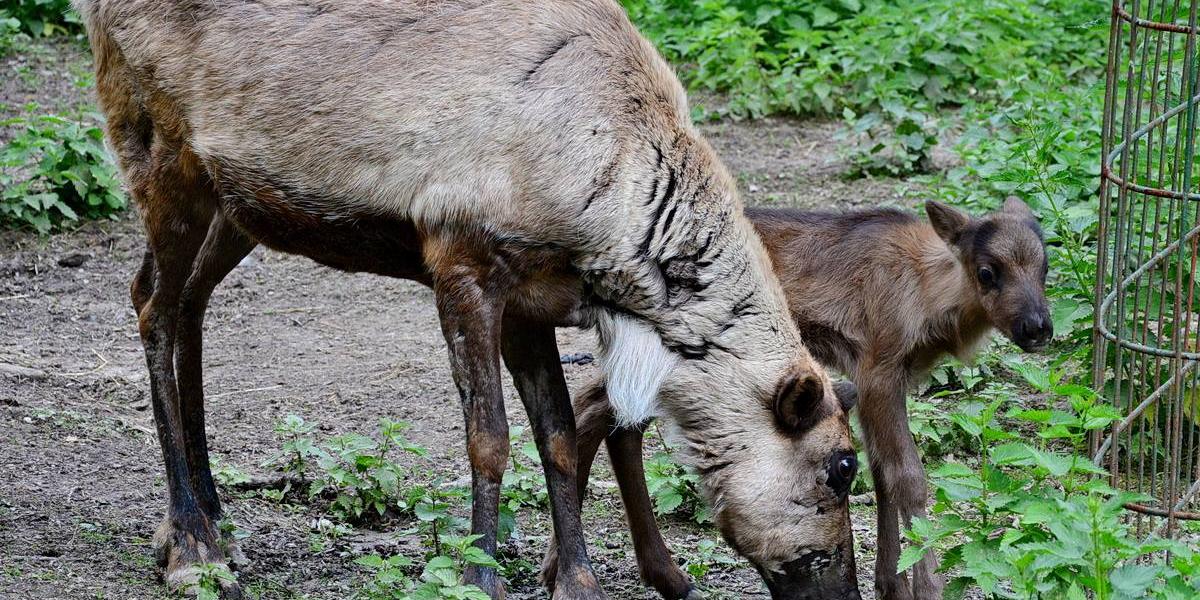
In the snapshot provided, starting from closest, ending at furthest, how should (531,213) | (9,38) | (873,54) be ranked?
(531,213)
(873,54)
(9,38)

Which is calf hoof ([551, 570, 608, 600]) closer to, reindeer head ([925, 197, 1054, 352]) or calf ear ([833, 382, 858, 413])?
calf ear ([833, 382, 858, 413])

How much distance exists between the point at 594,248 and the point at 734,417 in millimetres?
754

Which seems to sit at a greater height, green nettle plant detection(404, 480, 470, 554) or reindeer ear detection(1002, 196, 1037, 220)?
reindeer ear detection(1002, 196, 1037, 220)

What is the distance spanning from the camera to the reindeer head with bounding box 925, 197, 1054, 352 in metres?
5.83

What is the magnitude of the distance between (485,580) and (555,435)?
24.7 inches

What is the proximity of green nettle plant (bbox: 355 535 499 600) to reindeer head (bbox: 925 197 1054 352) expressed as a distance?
2391 mm

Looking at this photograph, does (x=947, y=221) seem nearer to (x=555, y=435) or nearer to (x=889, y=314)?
(x=889, y=314)

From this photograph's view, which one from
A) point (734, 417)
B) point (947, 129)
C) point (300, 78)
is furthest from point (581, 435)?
point (947, 129)

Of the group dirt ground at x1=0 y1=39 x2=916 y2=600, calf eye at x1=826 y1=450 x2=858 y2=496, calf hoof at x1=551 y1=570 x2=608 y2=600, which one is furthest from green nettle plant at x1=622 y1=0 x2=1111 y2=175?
A: calf hoof at x1=551 y1=570 x2=608 y2=600

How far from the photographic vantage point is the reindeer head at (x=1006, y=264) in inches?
230

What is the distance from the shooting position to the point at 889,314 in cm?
629

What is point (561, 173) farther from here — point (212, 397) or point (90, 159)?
point (90, 159)

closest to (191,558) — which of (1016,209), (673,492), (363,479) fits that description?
(363,479)

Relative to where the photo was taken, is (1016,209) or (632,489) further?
(1016,209)
